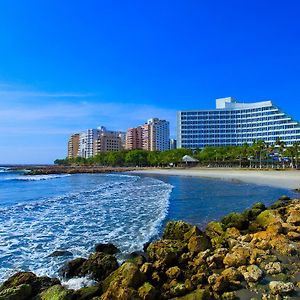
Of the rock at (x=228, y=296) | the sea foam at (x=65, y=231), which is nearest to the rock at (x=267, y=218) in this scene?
the sea foam at (x=65, y=231)

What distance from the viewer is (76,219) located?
21391 mm

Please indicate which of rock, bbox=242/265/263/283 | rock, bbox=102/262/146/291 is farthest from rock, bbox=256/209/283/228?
rock, bbox=102/262/146/291

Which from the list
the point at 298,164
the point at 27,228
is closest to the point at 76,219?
the point at 27,228

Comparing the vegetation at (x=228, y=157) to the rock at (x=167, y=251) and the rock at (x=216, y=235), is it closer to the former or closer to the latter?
the rock at (x=216, y=235)

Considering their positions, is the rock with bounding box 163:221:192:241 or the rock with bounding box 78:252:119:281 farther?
the rock with bounding box 163:221:192:241

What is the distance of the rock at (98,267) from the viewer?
34.0 ft

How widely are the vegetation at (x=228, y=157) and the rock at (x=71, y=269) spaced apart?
9349 centimetres

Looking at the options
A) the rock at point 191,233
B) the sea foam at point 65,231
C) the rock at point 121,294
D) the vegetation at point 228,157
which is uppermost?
the vegetation at point 228,157

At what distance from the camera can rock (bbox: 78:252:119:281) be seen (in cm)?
1036

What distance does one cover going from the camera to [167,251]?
1062cm

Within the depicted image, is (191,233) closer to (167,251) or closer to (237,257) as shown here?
(167,251)

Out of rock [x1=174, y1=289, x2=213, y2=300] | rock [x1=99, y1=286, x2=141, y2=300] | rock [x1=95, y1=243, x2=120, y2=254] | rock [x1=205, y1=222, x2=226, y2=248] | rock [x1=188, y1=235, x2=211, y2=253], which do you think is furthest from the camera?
rock [x1=95, y1=243, x2=120, y2=254]

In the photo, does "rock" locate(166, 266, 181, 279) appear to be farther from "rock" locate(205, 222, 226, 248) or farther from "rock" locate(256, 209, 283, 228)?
"rock" locate(256, 209, 283, 228)

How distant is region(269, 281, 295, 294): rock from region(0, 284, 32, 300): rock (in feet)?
20.5
